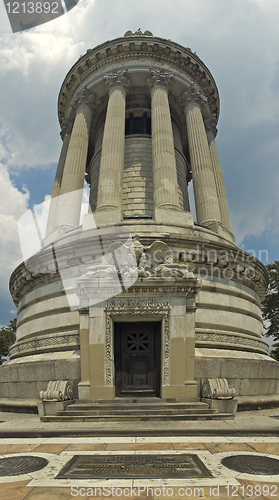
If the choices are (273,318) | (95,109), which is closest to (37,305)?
(95,109)

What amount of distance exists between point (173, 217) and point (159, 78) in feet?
47.6

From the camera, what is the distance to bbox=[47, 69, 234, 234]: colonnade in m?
23.7

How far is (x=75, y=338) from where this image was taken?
56.9 ft

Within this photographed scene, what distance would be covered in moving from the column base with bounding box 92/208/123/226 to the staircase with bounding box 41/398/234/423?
12068 millimetres

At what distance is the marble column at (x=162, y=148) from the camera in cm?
2323

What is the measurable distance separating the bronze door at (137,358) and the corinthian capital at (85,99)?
24.5 metres

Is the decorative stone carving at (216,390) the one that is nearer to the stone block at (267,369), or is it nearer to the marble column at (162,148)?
the stone block at (267,369)

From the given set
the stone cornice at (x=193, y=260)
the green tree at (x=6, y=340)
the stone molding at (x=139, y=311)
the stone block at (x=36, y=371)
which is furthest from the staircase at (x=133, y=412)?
the green tree at (x=6, y=340)

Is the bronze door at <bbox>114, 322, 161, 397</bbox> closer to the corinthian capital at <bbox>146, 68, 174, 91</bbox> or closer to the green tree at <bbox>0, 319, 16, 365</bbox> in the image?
the corinthian capital at <bbox>146, 68, 174, 91</bbox>

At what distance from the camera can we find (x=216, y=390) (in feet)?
38.4

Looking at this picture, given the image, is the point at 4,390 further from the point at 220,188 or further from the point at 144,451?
the point at 220,188

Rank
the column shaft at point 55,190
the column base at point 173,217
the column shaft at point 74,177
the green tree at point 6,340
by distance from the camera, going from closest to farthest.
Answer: the column base at point 173,217 → the column shaft at point 74,177 → the column shaft at point 55,190 → the green tree at point 6,340

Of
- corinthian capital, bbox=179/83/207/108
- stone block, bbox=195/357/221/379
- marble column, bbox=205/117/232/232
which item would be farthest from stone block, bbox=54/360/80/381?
corinthian capital, bbox=179/83/207/108

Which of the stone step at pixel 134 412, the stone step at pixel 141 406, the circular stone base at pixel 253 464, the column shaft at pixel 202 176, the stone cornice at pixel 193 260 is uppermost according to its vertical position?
the column shaft at pixel 202 176
